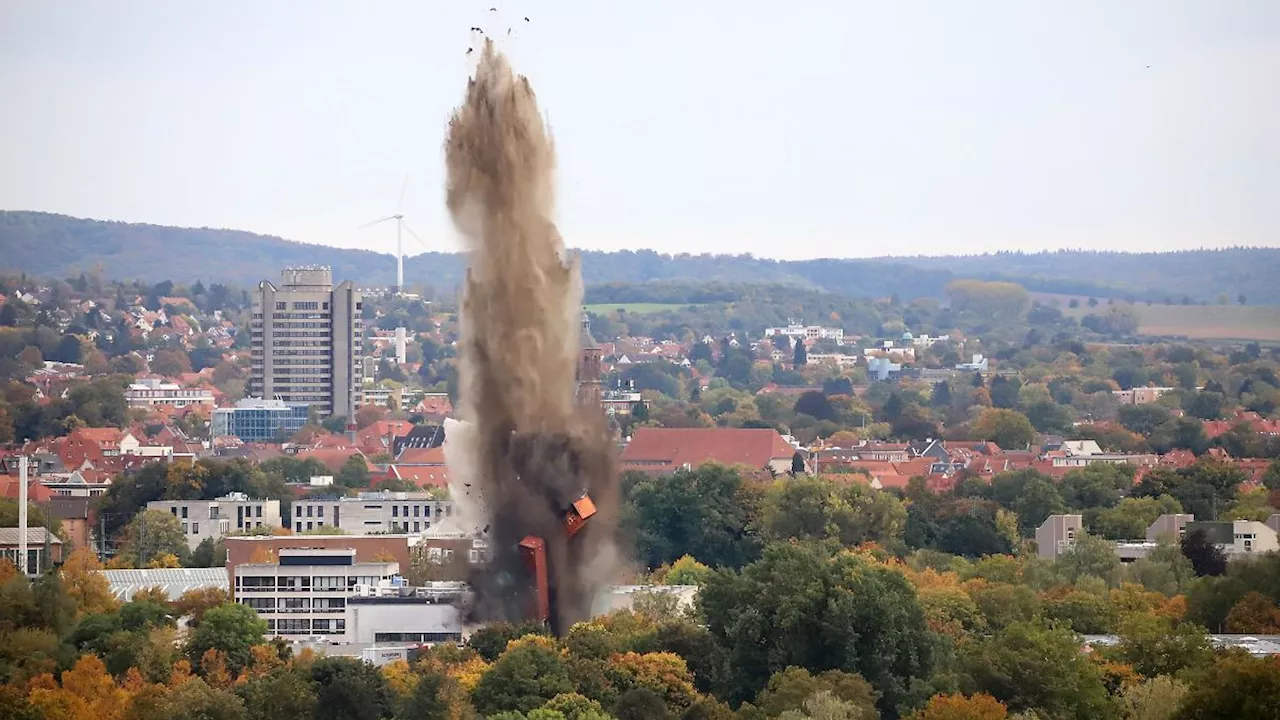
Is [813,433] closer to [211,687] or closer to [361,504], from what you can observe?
[361,504]

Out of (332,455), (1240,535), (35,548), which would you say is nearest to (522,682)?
(1240,535)

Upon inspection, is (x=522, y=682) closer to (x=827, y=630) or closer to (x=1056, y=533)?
(x=827, y=630)

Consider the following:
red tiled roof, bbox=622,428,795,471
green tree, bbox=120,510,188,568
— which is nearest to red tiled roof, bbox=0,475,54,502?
green tree, bbox=120,510,188,568

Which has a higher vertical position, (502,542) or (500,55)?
(500,55)

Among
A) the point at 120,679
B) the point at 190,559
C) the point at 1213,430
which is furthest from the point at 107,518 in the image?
the point at 1213,430

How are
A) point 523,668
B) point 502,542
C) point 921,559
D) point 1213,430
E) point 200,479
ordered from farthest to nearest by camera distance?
point 1213,430 → point 200,479 → point 921,559 → point 502,542 → point 523,668
